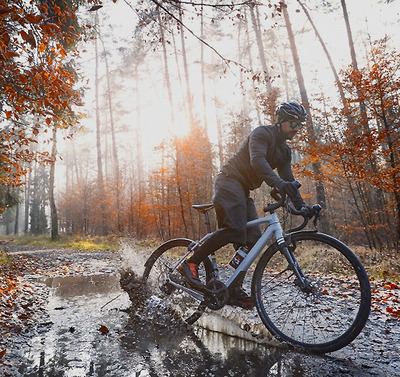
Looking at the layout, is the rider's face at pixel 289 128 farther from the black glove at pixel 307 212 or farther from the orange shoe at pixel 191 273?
the orange shoe at pixel 191 273

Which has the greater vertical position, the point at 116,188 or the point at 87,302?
the point at 116,188

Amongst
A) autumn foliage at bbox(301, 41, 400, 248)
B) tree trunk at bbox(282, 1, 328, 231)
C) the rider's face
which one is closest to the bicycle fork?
the rider's face

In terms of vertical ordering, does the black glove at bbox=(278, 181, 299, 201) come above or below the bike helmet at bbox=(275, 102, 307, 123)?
below

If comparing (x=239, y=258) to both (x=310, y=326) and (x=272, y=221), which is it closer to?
(x=272, y=221)

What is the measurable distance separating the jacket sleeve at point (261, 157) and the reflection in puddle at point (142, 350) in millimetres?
1502

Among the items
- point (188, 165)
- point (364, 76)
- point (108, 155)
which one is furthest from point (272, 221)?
point (108, 155)

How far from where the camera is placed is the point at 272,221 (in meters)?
3.04

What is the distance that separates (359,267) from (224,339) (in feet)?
4.73

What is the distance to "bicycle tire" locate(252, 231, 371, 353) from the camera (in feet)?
7.91

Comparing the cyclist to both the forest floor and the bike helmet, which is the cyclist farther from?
the forest floor

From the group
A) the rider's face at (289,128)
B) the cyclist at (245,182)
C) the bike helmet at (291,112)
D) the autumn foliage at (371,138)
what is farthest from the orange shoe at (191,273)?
the autumn foliage at (371,138)

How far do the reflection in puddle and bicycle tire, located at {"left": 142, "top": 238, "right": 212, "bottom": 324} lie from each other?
104 millimetres

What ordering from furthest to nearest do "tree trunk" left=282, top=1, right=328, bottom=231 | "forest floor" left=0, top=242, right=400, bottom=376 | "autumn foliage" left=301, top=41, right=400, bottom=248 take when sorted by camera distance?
"tree trunk" left=282, top=1, right=328, bottom=231, "autumn foliage" left=301, top=41, right=400, bottom=248, "forest floor" left=0, top=242, right=400, bottom=376

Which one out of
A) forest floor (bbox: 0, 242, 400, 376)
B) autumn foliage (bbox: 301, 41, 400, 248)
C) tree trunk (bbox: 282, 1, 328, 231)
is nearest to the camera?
forest floor (bbox: 0, 242, 400, 376)
